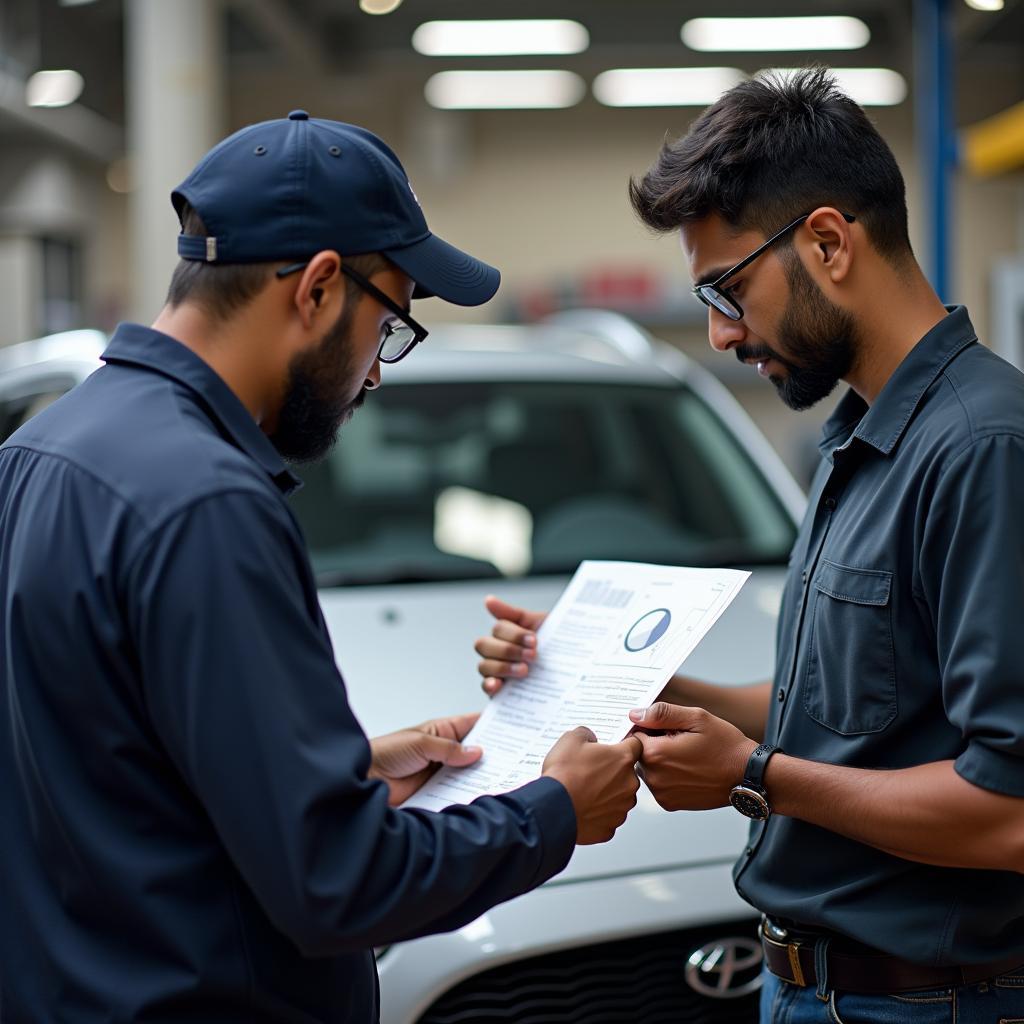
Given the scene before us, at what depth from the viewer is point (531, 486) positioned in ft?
12.0

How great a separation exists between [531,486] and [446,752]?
1938 mm

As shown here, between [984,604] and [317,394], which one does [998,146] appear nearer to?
[984,604]

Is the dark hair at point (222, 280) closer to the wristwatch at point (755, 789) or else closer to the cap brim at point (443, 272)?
the cap brim at point (443, 272)

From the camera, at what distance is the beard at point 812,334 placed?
5.26ft

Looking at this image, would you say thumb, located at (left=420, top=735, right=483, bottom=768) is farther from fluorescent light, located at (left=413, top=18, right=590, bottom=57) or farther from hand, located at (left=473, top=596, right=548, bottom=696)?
fluorescent light, located at (left=413, top=18, right=590, bottom=57)

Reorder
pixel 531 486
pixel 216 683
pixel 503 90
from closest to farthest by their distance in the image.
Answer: pixel 216 683, pixel 531 486, pixel 503 90

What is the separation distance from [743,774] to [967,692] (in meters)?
0.30

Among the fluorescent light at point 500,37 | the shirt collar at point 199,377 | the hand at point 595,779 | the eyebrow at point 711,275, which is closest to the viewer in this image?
the shirt collar at point 199,377

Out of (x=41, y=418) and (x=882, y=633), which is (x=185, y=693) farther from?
(x=882, y=633)

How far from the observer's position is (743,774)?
1.54 meters

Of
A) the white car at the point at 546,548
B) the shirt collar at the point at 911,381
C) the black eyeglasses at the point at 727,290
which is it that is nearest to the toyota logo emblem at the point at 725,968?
the white car at the point at 546,548

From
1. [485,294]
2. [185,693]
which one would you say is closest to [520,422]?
[485,294]

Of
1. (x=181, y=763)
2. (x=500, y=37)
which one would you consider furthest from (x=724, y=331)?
(x=500, y=37)

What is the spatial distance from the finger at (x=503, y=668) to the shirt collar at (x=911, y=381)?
61 cm
